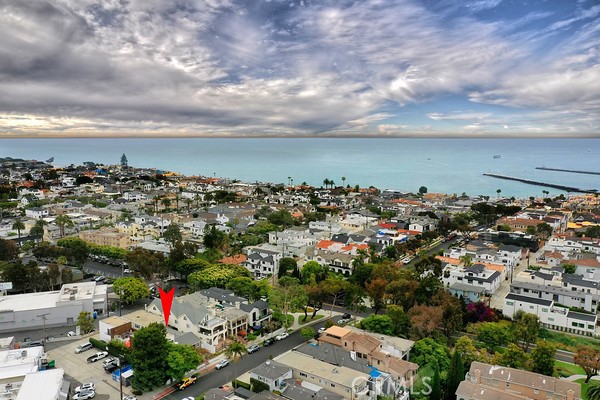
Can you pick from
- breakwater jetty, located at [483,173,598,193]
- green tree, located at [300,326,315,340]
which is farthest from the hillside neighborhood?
breakwater jetty, located at [483,173,598,193]

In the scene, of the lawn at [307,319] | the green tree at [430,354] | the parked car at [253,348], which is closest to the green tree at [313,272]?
the lawn at [307,319]

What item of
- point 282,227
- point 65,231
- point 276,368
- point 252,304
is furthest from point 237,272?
point 65,231

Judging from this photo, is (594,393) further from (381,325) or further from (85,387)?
(85,387)

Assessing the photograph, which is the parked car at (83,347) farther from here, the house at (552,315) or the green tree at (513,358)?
the house at (552,315)

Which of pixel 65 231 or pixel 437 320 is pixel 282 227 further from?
pixel 437 320

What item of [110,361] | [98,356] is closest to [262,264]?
[98,356]

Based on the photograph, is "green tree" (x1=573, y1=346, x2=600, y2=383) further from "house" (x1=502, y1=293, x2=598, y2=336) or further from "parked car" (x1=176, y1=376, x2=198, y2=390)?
"parked car" (x1=176, y1=376, x2=198, y2=390)
